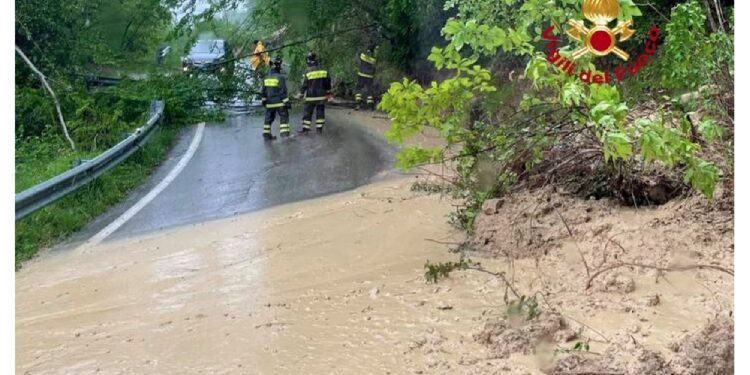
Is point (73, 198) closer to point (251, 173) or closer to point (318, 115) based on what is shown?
point (251, 173)

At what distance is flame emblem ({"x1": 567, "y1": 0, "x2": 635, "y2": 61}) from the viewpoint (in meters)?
5.69

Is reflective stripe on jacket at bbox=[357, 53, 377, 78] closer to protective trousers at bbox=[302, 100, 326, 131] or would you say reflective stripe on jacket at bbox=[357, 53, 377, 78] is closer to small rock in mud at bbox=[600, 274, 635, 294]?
protective trousers at bbox=[302, 100, 326, 131]

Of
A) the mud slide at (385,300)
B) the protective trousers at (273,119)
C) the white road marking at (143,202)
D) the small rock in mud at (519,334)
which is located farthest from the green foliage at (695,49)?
the protective trousers at (273,119)

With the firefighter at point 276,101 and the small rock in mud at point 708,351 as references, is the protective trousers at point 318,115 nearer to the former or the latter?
the firefighter at point 276,101

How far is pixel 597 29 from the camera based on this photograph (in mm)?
6035

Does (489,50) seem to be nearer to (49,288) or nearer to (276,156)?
(49,288)

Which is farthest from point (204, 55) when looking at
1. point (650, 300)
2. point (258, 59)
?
point (650, 300)

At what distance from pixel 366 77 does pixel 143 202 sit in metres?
9.90

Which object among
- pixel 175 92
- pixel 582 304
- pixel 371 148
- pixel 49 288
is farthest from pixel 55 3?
pixel 582 304

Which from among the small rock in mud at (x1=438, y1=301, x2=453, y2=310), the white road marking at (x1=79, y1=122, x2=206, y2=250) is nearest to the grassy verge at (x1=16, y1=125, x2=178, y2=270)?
the white road marking at (x1=79, y1=122, x2=206, y2=250)

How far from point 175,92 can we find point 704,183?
49.0 ft

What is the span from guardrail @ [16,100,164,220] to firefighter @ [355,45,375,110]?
646 centimetres

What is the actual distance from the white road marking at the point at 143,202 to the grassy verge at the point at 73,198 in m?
0.34

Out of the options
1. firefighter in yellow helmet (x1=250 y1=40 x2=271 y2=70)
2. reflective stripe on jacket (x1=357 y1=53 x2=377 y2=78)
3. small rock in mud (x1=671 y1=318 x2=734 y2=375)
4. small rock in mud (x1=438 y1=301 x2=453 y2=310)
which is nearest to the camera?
small rock in mud (x1=671 y1=318 x2=734 y2=375)
